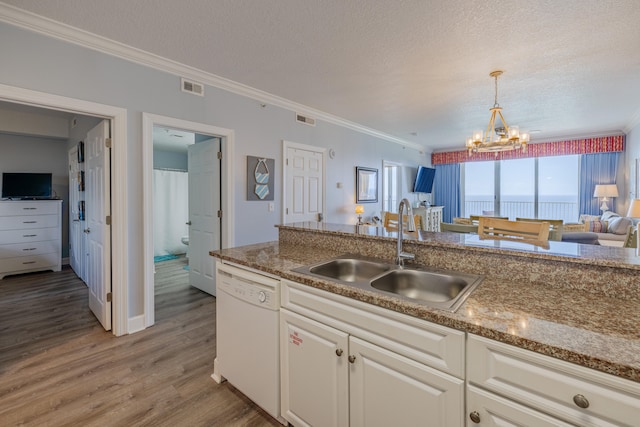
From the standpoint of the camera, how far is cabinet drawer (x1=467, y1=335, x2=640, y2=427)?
728 mm

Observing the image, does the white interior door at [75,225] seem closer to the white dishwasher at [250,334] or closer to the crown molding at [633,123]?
the white dishwasher at [250,334]

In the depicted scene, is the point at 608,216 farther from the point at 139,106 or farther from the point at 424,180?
the point at 139,106

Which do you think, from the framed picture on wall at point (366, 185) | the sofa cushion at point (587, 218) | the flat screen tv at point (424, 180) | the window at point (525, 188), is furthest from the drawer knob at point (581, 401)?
the window at point (525, 188)

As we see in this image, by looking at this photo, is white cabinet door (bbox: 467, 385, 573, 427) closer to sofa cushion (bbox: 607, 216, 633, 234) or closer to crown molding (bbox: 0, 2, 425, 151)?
crown molding (bbox: 0, 2, 425, 151)

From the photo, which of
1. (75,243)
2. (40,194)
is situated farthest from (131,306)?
(40,194)

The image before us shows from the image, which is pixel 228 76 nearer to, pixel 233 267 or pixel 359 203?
pixel 233 267

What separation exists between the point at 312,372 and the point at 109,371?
1.71 m

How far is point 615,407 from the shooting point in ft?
2.40

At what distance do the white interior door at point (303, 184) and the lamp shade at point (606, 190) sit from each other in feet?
18.2

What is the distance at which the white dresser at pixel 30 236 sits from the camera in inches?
173

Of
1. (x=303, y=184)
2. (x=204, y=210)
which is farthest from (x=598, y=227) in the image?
(x=204, y=210)

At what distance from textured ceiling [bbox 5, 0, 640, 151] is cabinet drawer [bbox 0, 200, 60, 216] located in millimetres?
3790

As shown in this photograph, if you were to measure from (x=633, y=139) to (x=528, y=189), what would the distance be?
2.09m

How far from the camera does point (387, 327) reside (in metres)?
1.15
